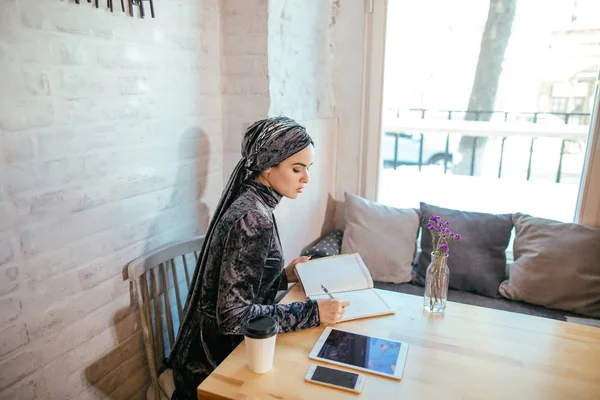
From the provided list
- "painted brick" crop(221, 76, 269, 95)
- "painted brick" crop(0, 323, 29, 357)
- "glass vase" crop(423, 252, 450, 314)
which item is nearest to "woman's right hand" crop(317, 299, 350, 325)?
"glass vase" crop(423, 252, 450, 314)

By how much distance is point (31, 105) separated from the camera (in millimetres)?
1191

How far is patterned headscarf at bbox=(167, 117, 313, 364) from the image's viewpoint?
1353 mm

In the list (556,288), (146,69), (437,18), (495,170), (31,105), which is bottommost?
(556,288)

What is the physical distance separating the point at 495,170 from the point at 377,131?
71 centimetres

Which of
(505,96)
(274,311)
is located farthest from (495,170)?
(274,311)

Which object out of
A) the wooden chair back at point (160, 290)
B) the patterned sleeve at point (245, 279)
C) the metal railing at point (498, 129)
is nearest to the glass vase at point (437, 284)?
the patterned sleeve at point (245, 279)

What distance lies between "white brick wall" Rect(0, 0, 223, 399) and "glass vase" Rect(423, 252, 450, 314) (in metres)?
0.97

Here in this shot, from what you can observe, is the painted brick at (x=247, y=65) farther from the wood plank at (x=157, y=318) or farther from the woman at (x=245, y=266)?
the wood plank at (x=157, y=318)

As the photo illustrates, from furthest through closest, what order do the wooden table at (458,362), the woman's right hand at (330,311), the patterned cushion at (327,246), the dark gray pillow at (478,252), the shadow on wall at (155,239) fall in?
the patterned cushion at (327,246) < the dark gray pillow at (478,252) < the shadow on wall at (155,239) < the woman's right hand at (330,311) < the wooden table at (458,362)

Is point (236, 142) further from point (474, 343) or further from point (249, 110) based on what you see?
point (474, 343)

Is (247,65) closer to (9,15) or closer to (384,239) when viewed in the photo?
(9,15)

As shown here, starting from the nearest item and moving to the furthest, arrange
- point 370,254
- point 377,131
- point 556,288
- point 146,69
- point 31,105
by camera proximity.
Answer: point 31,105 → point 146,69 → point 556,288 → point 370,254 → point 377,131

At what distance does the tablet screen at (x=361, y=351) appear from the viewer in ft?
3.74

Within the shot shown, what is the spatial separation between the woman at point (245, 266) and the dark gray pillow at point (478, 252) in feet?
3.62
